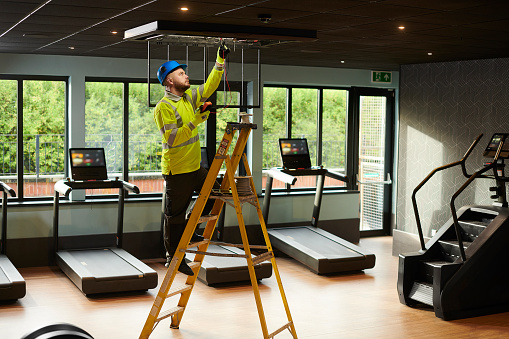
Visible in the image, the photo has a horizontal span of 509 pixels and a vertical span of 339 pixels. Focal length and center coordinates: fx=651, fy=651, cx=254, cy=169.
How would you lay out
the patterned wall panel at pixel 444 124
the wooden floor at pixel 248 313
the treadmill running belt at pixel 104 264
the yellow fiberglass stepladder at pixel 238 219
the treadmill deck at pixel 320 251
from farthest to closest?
the patterned wall panel at pixel 444 124, the treadmill deck at pixel 320 251, the treadmill running belt at pixel 104 264, the wooden floor at pixel 248 313, the yellow fiberglass stepladder at pixel 238 219

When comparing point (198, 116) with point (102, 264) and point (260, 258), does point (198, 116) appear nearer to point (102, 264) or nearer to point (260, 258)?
point (260, 258)

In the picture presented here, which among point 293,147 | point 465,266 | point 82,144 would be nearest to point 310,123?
point 293,147

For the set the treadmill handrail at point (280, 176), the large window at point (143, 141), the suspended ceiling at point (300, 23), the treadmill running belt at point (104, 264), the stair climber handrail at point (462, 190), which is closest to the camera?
the suspended ceiling at point (300, 23)

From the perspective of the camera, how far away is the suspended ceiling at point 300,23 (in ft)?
14.6

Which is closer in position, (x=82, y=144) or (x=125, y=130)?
(x=82, y=144)

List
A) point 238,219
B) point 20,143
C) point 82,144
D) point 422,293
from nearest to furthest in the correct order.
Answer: point 238,219 → point 422,293 → point 20,143 → point 82,144

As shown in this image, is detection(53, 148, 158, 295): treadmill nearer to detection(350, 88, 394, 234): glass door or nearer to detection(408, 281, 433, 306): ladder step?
detection(408, 281, 433, 306): ladder step

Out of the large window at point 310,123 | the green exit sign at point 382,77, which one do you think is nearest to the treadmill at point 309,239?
the large window at point 310,123

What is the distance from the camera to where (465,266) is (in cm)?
623

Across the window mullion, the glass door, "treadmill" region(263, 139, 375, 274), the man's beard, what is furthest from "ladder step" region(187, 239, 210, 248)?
the glass door

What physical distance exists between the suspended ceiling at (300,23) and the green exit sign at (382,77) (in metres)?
2.42

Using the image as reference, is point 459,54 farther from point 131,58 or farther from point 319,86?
point 131,58

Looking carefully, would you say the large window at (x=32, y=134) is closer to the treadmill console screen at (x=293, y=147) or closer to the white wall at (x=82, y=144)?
the white wall at (x=82, y=144)

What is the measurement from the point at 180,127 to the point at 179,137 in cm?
10
